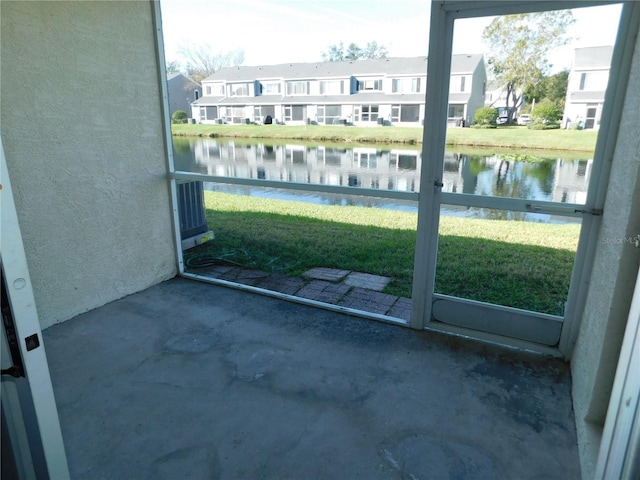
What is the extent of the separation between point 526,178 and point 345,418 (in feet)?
5.64

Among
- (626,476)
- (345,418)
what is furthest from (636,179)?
(345,418)

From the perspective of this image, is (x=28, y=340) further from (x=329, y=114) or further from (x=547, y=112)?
(x=329, y=114)

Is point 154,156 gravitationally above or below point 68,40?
below

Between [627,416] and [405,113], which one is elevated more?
[405,113]

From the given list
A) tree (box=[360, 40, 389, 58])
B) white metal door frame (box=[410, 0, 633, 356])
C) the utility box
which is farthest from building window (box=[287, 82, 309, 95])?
white metal door frame (box=[410, 0, 633, 356])

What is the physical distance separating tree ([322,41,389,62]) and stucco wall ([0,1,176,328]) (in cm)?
148

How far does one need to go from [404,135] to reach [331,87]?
98cm

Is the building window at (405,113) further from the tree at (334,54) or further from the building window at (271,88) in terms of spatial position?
the building window at (271,88)

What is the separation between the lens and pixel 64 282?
2.92m

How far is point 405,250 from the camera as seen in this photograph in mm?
4609

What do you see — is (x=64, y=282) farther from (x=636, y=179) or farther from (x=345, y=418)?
(x=636, y=179)

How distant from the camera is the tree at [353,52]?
3.17 meters

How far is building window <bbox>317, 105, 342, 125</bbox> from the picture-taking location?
372cm

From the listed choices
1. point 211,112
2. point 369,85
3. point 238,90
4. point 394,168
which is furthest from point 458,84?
point 211,112
